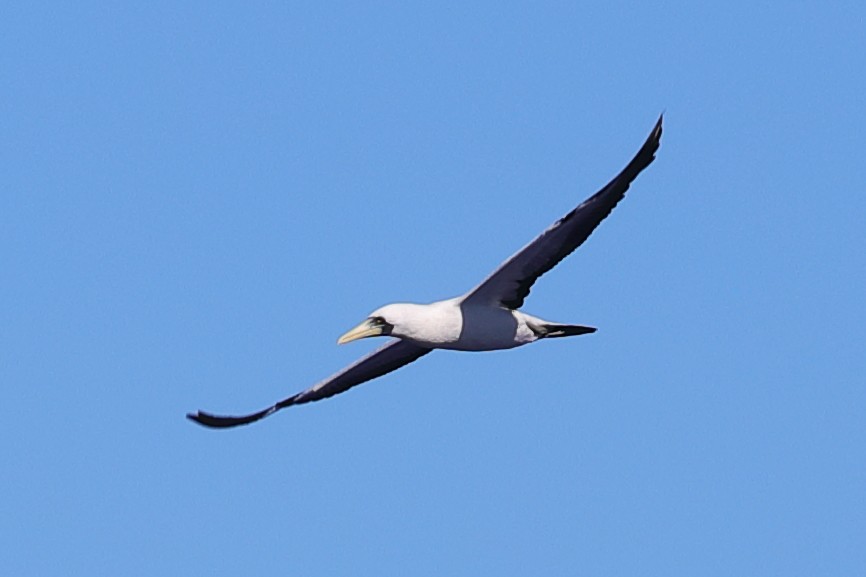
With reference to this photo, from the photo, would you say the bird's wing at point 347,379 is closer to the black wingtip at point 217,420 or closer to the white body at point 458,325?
the black wingtip at point 217,420

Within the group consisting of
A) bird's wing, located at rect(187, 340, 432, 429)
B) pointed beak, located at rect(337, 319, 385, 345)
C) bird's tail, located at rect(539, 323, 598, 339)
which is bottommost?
bird's tail, located at rect(539, 323, 598, 339)

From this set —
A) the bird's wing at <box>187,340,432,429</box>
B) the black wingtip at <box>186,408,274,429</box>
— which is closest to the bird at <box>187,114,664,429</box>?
the bird's wing at <box>187,340,432,429</box>

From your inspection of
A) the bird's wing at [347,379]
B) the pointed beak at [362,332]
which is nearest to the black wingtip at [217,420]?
the bird's wing at [347,379]

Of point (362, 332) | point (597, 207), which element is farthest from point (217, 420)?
point (597, 207)

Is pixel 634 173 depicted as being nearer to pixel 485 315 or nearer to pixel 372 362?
pixel 485 315

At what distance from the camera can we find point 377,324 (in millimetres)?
26688

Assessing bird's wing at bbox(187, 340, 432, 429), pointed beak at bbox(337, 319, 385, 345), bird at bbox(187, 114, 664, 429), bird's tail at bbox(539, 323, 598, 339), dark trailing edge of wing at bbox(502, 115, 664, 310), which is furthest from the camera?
bird's wing at bbox(187, 340, 432, 429)

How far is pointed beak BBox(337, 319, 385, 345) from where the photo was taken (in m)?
26.5

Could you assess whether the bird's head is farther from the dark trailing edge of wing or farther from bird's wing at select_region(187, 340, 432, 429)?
bird's wing at select_region(187, 340, 432, 429)

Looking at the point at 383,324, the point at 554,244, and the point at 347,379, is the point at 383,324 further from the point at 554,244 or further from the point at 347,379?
the point at 347,379

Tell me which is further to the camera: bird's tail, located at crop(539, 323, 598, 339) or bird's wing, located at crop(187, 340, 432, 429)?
bird's wing, located at crop(187, 340, 432, 429)

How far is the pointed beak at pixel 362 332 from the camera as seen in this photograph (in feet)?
86.9

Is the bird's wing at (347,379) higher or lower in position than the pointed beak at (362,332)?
higher

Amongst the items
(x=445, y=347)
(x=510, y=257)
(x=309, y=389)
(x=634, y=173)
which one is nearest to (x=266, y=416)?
(x=309, y=389)
